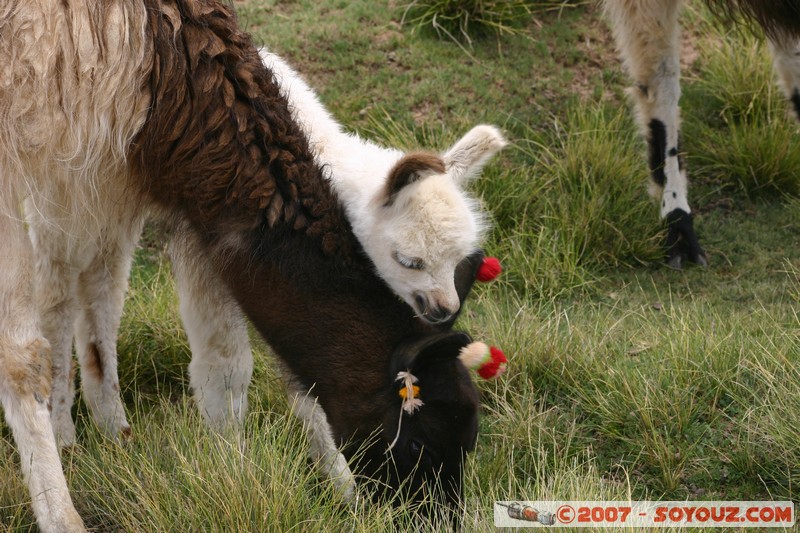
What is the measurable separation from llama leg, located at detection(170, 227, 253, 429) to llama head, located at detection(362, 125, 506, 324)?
848mm

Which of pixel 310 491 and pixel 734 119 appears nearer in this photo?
pixel 310 491

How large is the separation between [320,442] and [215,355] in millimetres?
617

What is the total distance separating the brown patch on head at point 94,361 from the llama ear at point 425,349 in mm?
1750

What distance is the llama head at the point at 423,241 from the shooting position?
12.4 ft

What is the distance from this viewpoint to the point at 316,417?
4617 mm

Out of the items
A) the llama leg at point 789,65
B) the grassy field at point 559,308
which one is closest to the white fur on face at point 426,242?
the grassy field at point 559,308

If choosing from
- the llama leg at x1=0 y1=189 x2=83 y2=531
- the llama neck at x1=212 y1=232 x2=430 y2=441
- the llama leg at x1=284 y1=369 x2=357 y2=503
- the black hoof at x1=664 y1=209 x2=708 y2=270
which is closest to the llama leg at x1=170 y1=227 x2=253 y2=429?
the llama leg at x1=284 y1=369 x2=357 y2=503

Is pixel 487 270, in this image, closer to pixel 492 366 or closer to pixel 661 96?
pixel 492 366

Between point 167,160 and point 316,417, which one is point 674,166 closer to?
point 316,417

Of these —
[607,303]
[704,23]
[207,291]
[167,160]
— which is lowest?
[607,303]

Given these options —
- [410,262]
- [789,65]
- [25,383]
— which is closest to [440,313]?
[410,262]

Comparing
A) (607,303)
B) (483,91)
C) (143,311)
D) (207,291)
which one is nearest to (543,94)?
(483,91)

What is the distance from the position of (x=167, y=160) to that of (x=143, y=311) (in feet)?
6.55

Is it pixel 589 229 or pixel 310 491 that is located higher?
pixel 310 491
